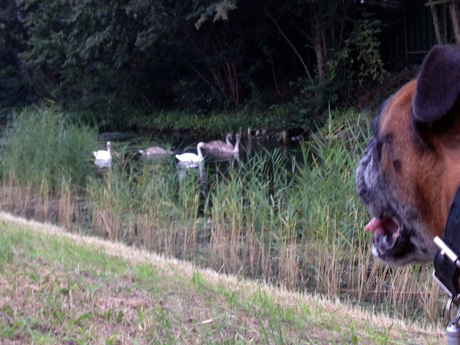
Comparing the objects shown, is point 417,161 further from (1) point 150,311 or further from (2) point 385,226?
(1) point 150,311

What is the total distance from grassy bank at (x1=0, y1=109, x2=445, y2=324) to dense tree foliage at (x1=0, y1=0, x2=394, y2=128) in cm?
1101

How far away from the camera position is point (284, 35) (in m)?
24.1

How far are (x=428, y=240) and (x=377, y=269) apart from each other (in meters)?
4.77

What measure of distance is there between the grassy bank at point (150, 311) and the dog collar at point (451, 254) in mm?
1734

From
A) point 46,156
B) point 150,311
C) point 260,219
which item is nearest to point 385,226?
point 150,311

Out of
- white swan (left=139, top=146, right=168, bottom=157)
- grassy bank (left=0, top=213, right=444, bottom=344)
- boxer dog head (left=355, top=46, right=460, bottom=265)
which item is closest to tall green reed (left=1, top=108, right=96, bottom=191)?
white swan (left=139, top=146, right=168, bottom=157)

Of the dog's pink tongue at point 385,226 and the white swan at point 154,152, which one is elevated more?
the dog's pink tongue at point 385,226

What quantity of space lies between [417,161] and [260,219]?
5733mm

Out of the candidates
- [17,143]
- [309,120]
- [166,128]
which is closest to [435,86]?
[17,143]

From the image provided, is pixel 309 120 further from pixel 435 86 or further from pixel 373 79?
pixel 435 86

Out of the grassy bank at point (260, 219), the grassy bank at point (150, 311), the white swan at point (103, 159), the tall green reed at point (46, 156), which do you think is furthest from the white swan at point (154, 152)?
the grassy bank at point (150, 311)

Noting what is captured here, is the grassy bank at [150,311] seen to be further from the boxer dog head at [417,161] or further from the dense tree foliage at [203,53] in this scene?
the dense tree foliage at [203,53]

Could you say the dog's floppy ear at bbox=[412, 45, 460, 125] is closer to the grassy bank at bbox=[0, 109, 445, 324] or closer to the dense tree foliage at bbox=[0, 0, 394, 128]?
the grassy bank at bbox=[0, 109, 445, 324]

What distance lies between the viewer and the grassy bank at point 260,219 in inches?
250
